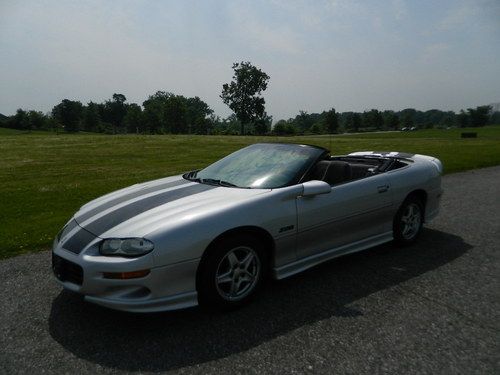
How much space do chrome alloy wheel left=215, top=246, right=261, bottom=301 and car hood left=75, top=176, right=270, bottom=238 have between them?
0.42 m

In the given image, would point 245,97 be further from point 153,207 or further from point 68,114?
point 153,207

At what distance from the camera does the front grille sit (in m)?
2.94

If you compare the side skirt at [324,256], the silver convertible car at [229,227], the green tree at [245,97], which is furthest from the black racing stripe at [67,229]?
the green tree at [245,97]

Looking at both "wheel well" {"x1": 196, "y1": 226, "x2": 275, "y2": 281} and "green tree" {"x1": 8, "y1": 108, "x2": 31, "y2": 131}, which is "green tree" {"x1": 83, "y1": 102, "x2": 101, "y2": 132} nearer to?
"green tree" {"x1": 8, "y1": 108, "x2": 31, "y2": 131}

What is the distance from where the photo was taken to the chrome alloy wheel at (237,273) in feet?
10.3

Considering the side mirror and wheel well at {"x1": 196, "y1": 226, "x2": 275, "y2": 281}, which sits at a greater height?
the side mirror

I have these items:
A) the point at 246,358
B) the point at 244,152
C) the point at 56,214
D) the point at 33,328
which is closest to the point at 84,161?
the point at 56,214

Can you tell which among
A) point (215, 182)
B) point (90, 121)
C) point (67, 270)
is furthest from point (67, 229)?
point (90, 121)

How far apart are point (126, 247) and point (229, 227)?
0.79 m

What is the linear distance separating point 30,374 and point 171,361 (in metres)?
0.87

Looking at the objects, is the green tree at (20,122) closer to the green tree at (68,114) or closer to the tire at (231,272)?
the green tree at (68,114)

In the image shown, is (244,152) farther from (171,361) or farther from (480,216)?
(480,216)

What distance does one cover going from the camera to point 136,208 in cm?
344

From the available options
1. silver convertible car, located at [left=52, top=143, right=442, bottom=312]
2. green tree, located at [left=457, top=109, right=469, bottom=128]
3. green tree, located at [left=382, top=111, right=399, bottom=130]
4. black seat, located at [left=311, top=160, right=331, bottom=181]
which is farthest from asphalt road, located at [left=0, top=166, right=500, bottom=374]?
green tree, located at [left=457, top=109, right=469, bottom=128]
